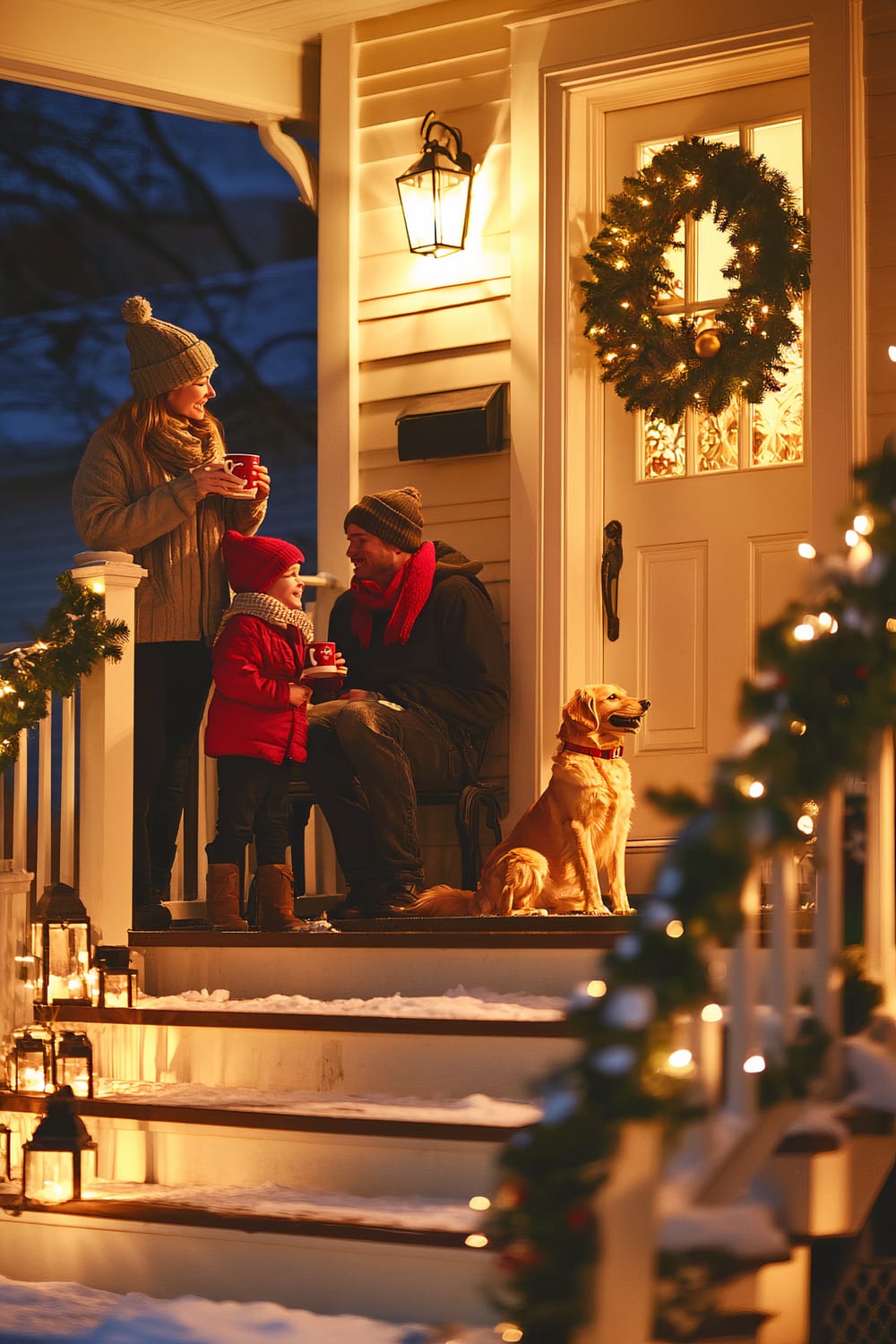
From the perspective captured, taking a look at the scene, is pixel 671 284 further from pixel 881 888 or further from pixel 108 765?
pixel 881 888

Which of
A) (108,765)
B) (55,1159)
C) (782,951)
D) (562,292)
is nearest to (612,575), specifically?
(562,292)

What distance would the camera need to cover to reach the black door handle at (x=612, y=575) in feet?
19.7

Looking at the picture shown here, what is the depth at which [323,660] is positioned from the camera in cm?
527

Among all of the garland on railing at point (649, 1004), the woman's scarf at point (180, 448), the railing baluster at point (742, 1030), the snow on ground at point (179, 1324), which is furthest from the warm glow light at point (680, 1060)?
the woman's scarf at point (180, 448)

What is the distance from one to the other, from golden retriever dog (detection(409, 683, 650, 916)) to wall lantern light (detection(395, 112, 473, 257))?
2.02 meters

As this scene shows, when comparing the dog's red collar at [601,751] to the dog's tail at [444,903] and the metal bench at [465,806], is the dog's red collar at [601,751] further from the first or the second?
the metal bench at [465,806]

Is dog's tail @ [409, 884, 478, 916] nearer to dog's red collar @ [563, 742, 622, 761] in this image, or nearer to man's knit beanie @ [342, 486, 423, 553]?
dog's red collar @ [563, 742, 622, 761]

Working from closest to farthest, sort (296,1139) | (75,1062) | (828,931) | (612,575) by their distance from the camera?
1. (828,931)
2. (296,1139)
3. (75,1062)
4. (612,575)

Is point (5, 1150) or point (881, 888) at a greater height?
point (881, 888)

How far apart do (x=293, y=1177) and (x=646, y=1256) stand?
1.59 metres

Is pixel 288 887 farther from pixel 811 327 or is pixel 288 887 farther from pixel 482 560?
pixel 811 327

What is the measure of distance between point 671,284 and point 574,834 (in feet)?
6.86

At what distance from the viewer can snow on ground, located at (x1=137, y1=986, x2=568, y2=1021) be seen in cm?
404

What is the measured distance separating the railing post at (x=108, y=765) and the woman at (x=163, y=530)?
0.26 m
